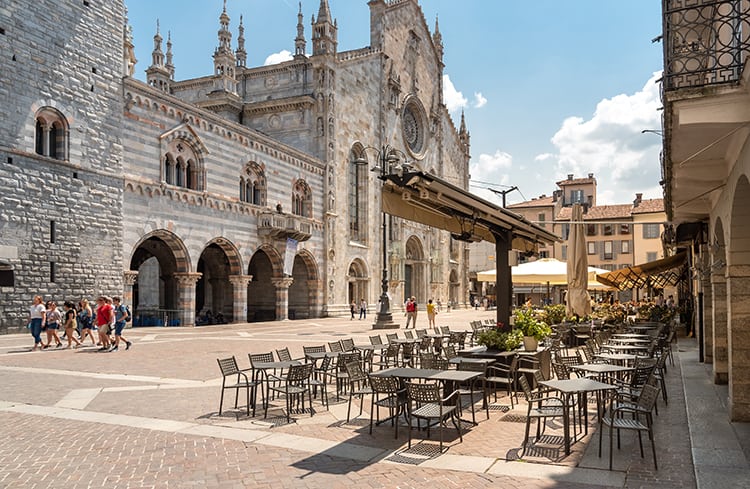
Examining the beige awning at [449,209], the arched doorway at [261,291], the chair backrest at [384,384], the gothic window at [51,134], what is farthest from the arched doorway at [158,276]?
the chair backrest at [384,384]

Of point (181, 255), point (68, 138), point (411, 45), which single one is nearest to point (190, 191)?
point (181, 255)

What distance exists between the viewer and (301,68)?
41.0 meters

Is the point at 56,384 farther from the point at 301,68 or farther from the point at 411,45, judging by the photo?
the point at 411,45

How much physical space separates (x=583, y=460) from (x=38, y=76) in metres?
21.8

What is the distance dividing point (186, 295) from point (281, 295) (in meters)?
7.68

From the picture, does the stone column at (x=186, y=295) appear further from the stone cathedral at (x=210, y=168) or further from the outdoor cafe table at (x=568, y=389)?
the outdoor cafe table at (x=568, y=389)

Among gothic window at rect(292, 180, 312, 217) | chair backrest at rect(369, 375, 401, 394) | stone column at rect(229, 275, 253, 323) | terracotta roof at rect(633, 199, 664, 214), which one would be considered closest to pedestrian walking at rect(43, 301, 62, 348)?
stone column at rect(229, 275, 253, 323)

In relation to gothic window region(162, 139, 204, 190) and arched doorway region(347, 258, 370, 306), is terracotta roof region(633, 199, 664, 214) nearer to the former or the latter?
arched doorway region(347, 258, 370, 306)

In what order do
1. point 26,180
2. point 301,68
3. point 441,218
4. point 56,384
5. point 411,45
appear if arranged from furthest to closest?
point 411,45, point 301,68, point 26,180, point 56,384, point 441,218

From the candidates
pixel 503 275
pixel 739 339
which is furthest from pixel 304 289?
pixel 739 339

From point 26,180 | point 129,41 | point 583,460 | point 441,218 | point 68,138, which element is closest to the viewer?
point 583,460

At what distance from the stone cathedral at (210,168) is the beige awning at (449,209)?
1497cm

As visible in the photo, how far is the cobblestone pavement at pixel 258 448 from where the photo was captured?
5859mm

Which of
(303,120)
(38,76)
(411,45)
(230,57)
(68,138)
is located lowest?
(68,138)
